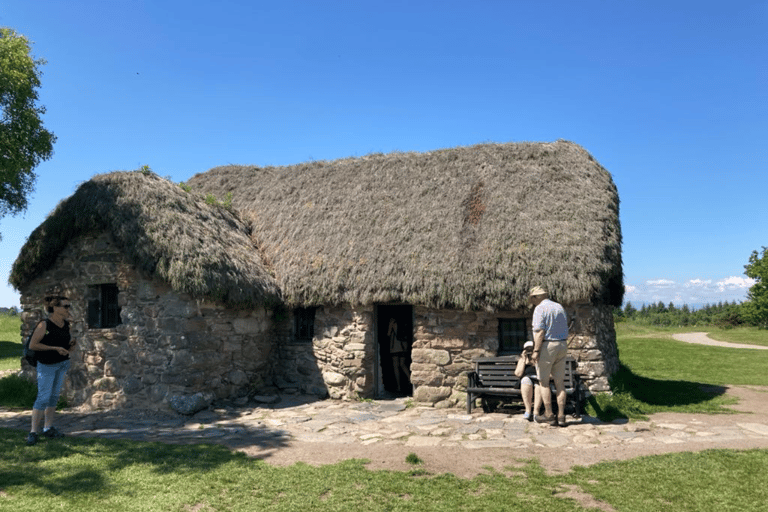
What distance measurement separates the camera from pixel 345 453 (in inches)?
271

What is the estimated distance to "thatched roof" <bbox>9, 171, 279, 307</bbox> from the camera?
387 inches

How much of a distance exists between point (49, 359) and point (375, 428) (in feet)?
16.2

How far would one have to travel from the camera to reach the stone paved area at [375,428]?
7.54 m

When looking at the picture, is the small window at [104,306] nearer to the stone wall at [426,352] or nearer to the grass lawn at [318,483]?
the stone wall at [426,352]

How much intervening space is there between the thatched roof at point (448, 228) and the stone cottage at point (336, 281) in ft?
0.13

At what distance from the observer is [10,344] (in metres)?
24.7

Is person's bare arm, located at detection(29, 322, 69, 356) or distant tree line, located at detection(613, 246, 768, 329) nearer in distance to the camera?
person's bare arm, located at detection(29, 322, 69, 356)

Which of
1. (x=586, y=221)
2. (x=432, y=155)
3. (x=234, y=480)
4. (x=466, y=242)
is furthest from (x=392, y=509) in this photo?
(x=432, y=155)

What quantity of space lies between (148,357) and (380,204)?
6.13 m

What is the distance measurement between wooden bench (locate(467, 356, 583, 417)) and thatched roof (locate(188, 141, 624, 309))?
3.52ft

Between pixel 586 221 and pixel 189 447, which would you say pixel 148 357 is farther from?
pixel 586 221

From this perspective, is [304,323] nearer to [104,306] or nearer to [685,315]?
[104,306]

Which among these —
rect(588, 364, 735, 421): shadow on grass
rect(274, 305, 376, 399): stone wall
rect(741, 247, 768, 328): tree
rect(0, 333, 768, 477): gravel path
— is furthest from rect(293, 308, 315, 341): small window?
rect(741, 247, 768, 328): tree

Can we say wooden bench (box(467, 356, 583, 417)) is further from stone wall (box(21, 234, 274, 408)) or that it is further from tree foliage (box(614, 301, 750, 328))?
tree foliage (box(614, 301, 750, 328))
